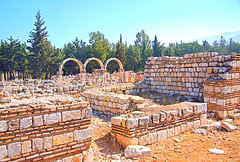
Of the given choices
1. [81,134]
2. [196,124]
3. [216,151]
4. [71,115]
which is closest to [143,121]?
[81,134]

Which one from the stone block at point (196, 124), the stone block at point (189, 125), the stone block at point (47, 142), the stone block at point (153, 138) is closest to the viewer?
the stone block at point (47, 142)

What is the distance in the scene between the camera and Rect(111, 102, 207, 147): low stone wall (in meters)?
5.35

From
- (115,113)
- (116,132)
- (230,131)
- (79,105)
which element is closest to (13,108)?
(79,105)

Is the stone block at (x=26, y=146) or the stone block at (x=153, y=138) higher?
the stone block at (x=26, y=146)

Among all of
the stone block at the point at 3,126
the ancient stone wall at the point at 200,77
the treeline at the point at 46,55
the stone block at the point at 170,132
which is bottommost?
the stone block at the point at 170,132

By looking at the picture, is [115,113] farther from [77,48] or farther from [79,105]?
[77,48]

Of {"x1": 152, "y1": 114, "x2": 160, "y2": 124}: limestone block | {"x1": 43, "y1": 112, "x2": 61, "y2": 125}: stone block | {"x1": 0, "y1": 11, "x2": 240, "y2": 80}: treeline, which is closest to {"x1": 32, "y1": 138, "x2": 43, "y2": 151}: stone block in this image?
{"x1": 43, "y1": 112, "x2": 61, "y2": 125}: stone block

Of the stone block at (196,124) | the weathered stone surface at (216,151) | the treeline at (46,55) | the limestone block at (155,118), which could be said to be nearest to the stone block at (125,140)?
the limestone block at (155,118)

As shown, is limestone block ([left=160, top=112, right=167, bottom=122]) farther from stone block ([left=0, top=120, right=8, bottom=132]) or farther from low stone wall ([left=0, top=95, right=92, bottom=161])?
stone block ([left=0, top=120, right=8, bottom=132])

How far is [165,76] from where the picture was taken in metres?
11.9

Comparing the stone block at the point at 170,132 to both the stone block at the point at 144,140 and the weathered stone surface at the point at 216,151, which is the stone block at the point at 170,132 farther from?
the weathered stone surface at the point at 216,151

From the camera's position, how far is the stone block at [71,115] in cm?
423

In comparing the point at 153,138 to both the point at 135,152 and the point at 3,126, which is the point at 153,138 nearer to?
the point at 135,152

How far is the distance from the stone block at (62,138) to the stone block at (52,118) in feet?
1.05
